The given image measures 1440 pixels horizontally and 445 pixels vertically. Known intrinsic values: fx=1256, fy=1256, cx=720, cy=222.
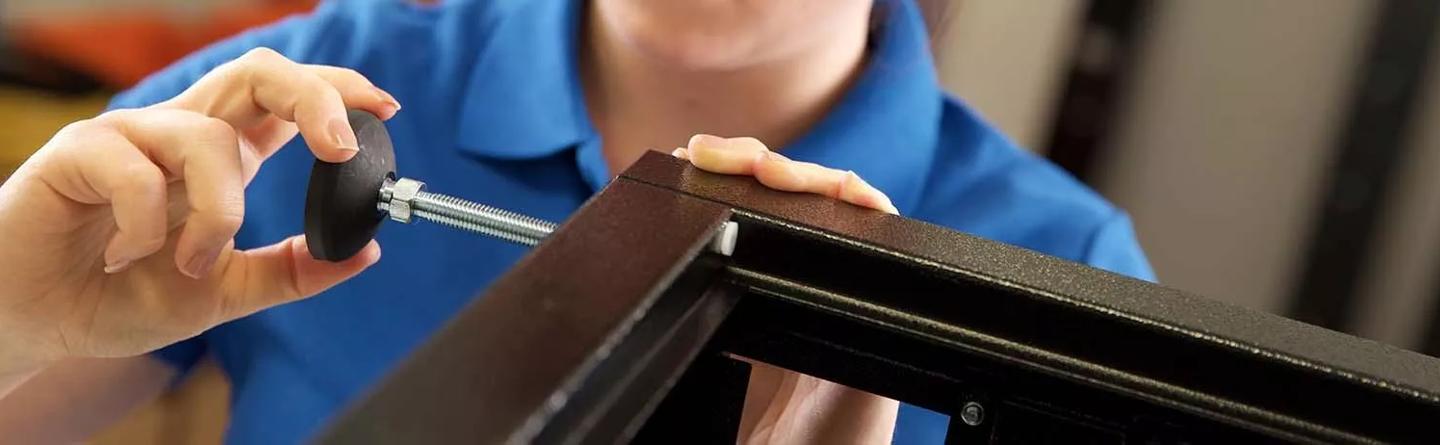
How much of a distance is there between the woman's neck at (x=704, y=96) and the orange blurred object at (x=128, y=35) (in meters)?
0.82

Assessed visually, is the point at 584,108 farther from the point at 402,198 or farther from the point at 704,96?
the point at 402,198

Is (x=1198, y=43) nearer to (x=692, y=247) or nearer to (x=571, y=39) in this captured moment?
(x=571, y=39)

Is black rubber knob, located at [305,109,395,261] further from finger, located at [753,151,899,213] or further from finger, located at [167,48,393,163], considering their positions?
finger, located at [753,151,899,213]

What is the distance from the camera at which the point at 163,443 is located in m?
0.99

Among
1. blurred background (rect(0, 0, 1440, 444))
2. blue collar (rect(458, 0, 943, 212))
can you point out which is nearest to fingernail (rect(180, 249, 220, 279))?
blue collar (rect(458, 0, 943, 212))

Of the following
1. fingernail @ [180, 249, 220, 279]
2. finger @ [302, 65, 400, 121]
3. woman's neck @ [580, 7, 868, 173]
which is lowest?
fingernail @ [180, 249, 220, 279]

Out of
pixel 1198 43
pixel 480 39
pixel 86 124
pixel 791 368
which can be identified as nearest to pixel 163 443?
pixel 480 39

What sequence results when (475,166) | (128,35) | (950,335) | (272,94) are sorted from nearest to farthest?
1. (950,335)
2. (272,94)
3. (475,166)
4. (128,35)

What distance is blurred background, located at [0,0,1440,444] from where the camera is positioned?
1.49 metres

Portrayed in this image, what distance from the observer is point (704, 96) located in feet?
2.59

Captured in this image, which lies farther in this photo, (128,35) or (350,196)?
(128,35)

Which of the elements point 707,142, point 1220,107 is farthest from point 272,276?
point 1220,107

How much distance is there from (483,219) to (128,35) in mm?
1226

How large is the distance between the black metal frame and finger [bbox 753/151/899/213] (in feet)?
0.07
